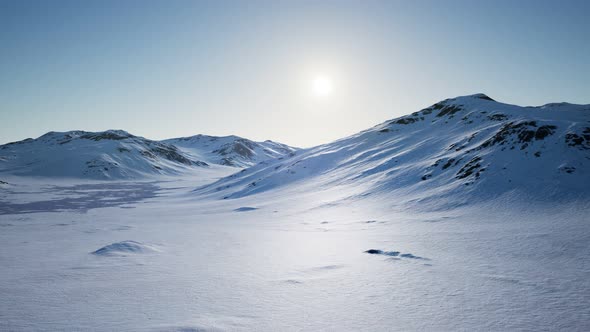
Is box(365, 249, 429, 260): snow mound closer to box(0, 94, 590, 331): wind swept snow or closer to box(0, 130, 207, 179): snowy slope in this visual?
box(0, 94, 590, 331): wind swept snow

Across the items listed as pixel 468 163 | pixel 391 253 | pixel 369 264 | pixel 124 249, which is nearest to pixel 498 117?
pixel 468 163

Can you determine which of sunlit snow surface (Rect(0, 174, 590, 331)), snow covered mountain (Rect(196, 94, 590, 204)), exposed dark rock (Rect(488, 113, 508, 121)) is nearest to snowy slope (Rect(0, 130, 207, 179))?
snow covered mountain (Rect(196, 94, 590, 204))

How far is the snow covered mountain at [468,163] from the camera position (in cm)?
1928

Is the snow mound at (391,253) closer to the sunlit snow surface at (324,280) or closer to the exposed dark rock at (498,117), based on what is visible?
the sunlit snow surface at (324,280)

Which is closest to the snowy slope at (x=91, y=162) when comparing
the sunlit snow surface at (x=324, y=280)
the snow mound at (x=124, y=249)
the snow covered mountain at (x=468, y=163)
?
the snow covered mountain at (x=468, y=163)

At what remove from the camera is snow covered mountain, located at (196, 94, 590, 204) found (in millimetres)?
19281

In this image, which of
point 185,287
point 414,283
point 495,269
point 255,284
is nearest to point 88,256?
point 185,287

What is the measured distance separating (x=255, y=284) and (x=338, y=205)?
758 inches

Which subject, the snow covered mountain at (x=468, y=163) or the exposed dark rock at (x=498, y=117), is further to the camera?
the exposed dark rock at (x=498, y=117)

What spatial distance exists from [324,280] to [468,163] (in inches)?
918

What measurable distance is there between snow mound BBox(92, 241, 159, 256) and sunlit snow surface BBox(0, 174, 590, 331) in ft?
0.25

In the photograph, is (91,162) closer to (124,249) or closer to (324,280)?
(124,249)

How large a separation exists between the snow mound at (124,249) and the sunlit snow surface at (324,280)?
0.08 meters

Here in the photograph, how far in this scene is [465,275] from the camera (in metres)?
7.11
